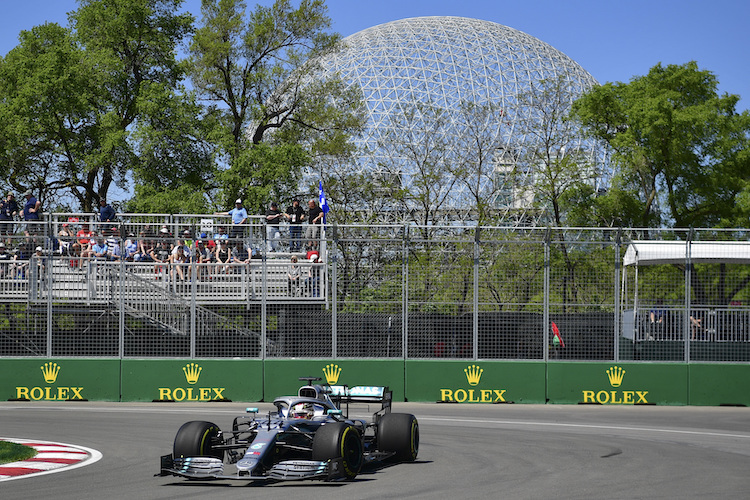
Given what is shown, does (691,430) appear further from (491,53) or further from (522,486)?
(491,53)

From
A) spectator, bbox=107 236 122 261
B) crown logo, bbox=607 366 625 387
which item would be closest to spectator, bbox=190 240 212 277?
spectator, bbox=107 236 122 261

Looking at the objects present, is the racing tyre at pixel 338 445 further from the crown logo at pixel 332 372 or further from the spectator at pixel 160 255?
the spectator at pixel 160 255

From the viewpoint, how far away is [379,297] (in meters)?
22.8

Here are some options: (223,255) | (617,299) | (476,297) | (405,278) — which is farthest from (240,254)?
(617,299)

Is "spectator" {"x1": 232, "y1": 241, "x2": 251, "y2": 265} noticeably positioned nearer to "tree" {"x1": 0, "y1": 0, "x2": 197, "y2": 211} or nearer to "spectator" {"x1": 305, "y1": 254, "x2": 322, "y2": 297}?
"spectator" {"x1": 305, "y1": 254, "x2": 322, "y2": 297}

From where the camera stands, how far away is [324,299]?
23.9 meters

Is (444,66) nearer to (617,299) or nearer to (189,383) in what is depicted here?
(617,299)

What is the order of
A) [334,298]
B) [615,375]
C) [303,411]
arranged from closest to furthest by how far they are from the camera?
[303,411] < [334,298] < [615,375]

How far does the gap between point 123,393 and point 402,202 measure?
74.0 ft

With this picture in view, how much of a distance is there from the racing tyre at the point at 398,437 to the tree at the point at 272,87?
25.2m

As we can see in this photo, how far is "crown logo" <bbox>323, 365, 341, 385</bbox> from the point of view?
22969 mm

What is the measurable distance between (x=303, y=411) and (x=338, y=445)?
121 cm

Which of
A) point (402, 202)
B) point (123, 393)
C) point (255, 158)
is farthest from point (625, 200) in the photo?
point (123, 393)

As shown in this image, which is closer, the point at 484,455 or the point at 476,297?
the point at 484,455
